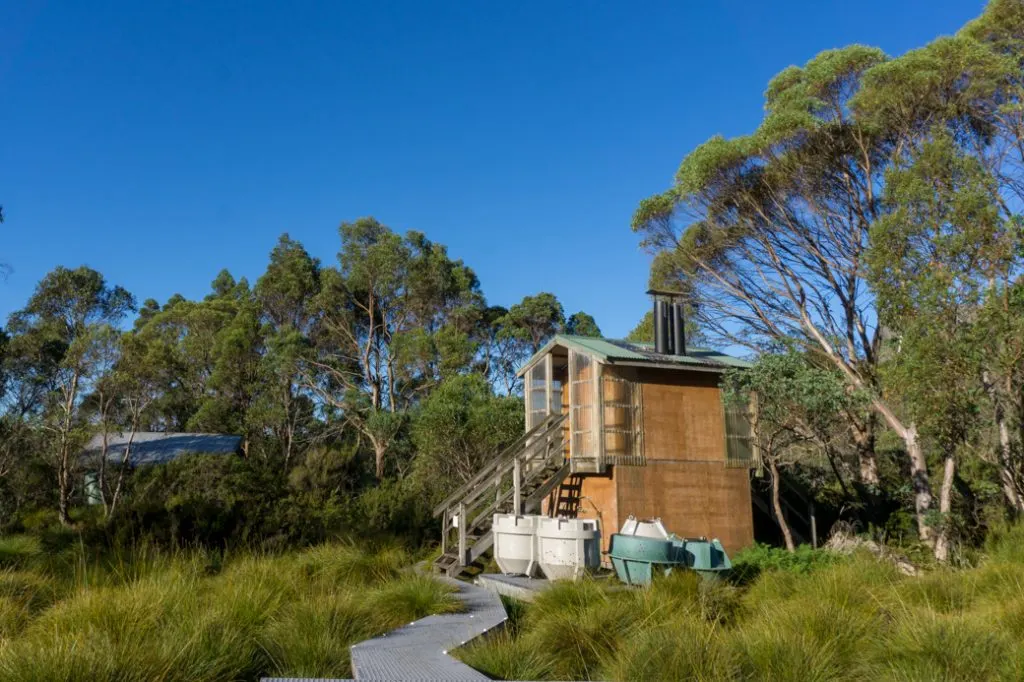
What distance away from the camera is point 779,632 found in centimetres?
626

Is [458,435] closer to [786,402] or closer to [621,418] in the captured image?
[621,418]

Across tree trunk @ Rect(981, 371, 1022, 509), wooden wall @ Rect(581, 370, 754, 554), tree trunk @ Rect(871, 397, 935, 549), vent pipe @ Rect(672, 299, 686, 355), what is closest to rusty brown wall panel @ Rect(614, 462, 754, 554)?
wooden wall @ Rect(581, 370, 754, 554)

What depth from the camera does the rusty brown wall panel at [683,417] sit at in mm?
14898

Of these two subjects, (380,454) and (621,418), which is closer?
(621,418)

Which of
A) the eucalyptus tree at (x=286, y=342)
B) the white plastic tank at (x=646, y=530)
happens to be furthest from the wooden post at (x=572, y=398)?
the eucalyptus tree at (x=286, y=342)

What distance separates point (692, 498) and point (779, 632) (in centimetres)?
876

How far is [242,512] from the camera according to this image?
1539 cm

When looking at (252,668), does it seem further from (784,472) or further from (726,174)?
(726,174)

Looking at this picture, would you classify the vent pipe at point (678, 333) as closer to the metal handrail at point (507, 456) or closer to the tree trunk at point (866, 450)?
the metal handrail at point (507, 456)

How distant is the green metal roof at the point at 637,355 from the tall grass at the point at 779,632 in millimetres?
5739

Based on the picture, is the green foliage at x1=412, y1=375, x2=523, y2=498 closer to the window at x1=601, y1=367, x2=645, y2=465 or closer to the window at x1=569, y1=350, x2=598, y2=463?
the window at x1=569, y1=350, x2=598, y2=463

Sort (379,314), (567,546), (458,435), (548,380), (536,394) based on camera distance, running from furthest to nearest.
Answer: (379,314), (458,435), (536,394), (548,380), (567,546)

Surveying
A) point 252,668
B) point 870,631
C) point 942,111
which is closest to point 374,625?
point 252,668

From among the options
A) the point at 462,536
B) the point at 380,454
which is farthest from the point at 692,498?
the point at 380,454
